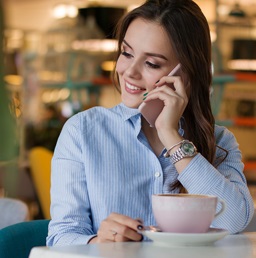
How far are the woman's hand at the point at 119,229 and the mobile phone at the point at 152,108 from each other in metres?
0.35

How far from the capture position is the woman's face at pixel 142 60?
1.53 metres

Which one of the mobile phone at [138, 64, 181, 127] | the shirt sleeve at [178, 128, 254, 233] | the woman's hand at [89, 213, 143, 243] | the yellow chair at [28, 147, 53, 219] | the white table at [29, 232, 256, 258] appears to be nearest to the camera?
the white table at [29, 232, 256, 258]

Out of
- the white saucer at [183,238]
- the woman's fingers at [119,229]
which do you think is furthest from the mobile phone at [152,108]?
the white saucer at [183,238]

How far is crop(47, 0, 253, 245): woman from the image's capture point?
1.44 meters

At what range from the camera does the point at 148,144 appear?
5.18 ft

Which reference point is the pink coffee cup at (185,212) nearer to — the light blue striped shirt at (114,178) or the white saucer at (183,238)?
the white saucer at (183,238)

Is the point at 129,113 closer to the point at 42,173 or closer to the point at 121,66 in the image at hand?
the point at 121,66

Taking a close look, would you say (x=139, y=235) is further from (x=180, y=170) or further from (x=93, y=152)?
(x=93, y=152)

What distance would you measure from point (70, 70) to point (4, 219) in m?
5.54

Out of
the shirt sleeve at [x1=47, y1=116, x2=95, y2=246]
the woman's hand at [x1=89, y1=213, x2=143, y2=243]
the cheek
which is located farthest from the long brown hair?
the woman's hand at [x1=89, y1=213, x2=143, y2=243]

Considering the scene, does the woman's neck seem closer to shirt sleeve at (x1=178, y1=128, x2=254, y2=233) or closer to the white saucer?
shirt sleeve at (x1=178, y1=128, x2=254, y2=233)

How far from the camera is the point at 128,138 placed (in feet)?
5.19

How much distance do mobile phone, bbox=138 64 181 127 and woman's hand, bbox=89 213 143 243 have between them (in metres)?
0.35

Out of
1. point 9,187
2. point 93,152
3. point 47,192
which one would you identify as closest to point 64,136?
point 93,152
